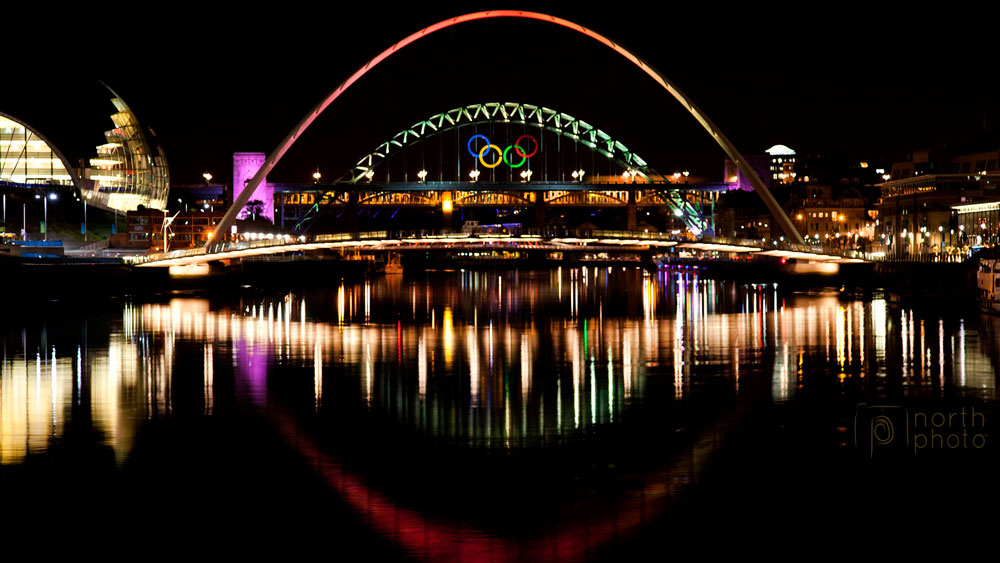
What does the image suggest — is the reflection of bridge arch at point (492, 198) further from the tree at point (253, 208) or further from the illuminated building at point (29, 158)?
the illuminated building at point (29, 158)

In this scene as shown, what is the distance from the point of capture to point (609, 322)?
2002 inches

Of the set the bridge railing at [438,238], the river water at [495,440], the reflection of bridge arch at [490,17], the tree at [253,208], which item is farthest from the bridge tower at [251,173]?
the river water at [495,440]

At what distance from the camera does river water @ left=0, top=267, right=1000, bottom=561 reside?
51.6ft

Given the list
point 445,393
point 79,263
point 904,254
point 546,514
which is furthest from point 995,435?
point 904,254

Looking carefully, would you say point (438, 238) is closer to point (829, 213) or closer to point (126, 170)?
point (126, 170)

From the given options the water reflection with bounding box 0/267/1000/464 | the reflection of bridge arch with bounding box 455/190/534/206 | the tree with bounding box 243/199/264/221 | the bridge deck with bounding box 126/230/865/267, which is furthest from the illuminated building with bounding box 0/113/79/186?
the water reflection with bounding box 0/267/1000/464

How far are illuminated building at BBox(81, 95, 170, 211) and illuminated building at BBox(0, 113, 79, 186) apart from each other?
267 cm

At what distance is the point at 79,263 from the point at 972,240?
6392 centimetres

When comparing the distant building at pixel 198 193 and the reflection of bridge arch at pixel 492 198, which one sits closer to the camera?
the distant building at pixel 198 193

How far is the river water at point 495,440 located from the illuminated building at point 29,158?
74.7 m

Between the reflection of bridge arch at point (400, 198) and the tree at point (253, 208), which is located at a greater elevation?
the reflection of bridge arch at point (400, 198)

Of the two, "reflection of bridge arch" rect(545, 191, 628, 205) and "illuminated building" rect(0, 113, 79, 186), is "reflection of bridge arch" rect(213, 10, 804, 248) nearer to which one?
"illuminated building" rect(0, 113, 79, 186)

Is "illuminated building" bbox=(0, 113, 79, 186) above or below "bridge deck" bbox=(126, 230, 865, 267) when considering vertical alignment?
above

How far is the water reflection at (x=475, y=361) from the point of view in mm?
24375
